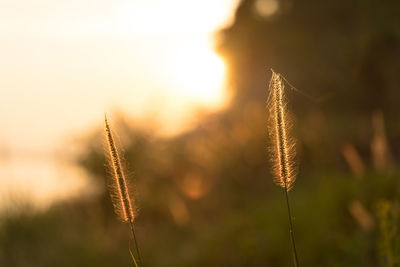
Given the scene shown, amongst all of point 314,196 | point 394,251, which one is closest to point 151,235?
point 314,196

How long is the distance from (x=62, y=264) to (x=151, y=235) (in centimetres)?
153

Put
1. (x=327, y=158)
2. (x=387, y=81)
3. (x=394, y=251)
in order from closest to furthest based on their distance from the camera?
1. (x=394, y=251)
2. (x=327, y=158)
3. (x=387, y=81)

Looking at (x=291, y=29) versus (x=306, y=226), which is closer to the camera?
(x=306, y=226)

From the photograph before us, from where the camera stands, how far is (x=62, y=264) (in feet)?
21.3

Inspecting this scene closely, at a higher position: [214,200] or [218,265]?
[214,200]

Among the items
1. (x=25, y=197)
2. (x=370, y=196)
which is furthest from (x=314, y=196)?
(x=25, y=197)

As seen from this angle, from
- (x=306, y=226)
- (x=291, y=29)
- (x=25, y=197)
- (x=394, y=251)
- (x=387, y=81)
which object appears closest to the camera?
(x=394, y=251)

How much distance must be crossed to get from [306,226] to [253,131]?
11.6 feet

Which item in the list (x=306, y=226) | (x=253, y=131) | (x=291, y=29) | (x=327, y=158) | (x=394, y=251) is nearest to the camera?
(x=394, y=251)

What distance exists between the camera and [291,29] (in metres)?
11.9

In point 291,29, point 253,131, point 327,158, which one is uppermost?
point 291,29

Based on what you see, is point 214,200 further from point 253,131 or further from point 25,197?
point 25,197

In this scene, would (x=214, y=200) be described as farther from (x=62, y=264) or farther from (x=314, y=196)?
(x=62, y=264)

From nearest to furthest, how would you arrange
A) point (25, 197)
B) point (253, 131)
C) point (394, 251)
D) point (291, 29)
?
point (394, 251) → point (25, 197) → point (253, 131) → point (291, 29)
